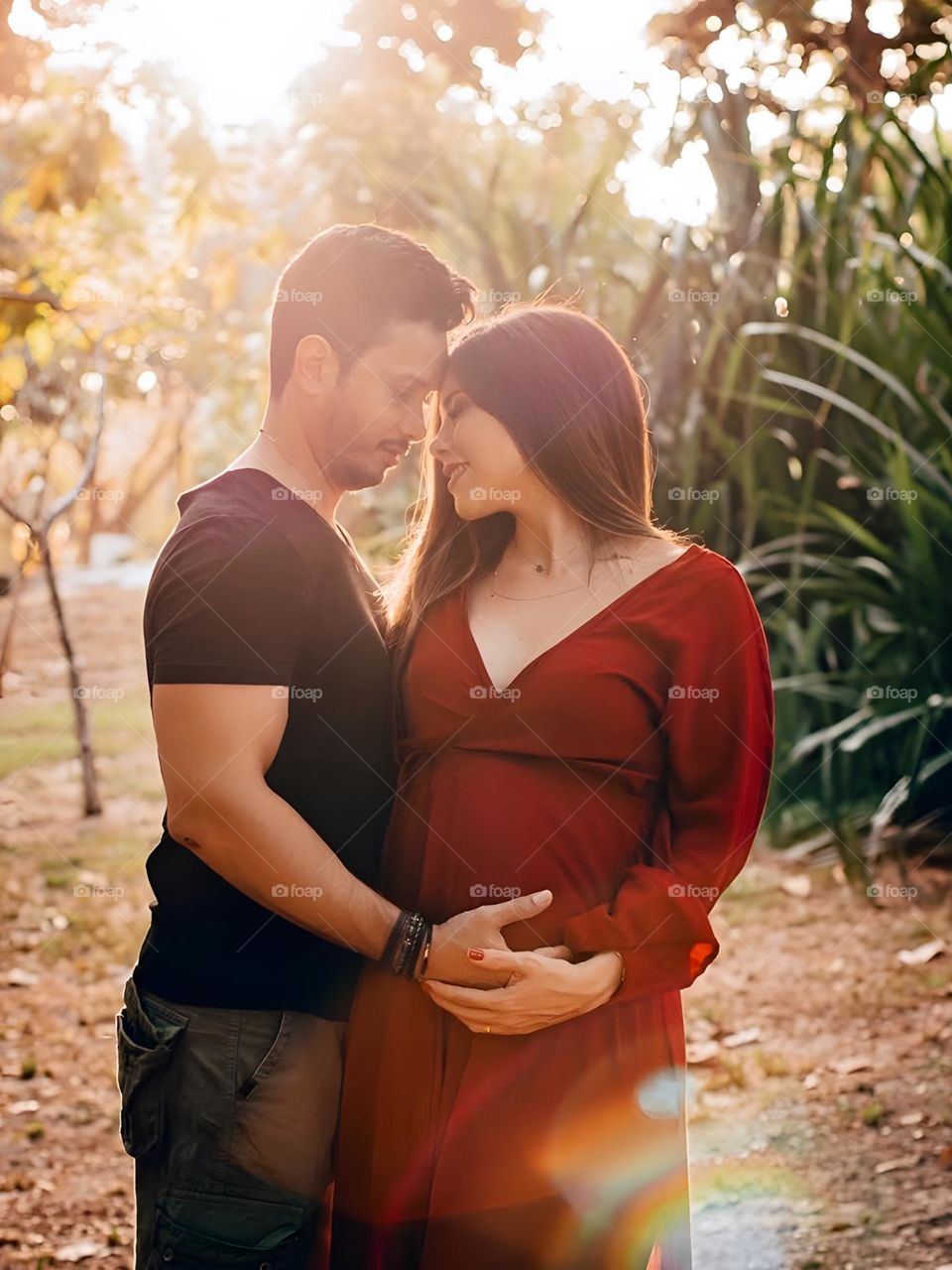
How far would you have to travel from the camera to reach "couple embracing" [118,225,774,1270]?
1493 mm

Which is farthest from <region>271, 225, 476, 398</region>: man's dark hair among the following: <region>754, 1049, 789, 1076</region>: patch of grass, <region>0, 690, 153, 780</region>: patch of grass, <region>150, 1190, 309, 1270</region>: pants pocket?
<region>0, 690, 153, 780</region>: patch of grass

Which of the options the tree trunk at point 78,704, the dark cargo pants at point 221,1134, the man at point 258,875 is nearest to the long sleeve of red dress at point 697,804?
the man at point 258,875

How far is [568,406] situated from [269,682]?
0.62 m

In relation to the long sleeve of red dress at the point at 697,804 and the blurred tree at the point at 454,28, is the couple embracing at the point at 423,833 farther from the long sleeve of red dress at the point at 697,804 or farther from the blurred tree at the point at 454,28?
the blurred tree at the point at 454,28

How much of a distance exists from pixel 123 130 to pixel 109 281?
1.92 metres

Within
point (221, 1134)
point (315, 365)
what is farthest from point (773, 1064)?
point (315, 365)

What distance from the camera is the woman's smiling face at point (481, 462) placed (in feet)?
5.90

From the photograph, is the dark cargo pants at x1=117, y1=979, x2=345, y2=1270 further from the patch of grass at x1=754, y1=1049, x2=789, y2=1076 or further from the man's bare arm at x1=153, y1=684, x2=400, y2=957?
the patch of grass at x1=754, y1=1049, x2=789, y2=1076

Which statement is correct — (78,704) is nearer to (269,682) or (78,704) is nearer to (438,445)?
(438,445)

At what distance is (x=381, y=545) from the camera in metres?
5.65

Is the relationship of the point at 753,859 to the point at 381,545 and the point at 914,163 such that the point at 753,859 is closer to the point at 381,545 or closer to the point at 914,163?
the point at 381,545

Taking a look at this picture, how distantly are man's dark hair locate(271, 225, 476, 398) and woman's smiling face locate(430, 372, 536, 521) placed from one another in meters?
0.15

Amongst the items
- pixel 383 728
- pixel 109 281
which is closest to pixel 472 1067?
pixel 383 728

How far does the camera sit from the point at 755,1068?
10.7 ft
